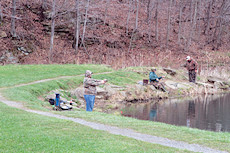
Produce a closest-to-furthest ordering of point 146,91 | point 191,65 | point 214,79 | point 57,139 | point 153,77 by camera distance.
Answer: point 57,139, point 153,77, point 146,91, point 191,65, point 214,79

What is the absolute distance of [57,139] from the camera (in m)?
6.66

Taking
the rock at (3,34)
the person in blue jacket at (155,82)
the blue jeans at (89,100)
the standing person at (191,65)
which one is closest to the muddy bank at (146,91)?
the person in blue jacket at (155,82)

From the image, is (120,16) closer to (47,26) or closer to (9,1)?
(47,26)

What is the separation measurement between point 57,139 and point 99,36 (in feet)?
97.3

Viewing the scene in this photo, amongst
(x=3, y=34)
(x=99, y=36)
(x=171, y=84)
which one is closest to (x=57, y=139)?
(x=171, y=84)

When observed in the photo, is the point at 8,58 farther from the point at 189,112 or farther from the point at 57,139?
the point at 57,139

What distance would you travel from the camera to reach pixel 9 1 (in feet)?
107

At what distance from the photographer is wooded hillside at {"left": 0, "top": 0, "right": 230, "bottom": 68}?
91.7ft

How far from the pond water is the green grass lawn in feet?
21.2

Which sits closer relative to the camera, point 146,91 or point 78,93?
point 78,93

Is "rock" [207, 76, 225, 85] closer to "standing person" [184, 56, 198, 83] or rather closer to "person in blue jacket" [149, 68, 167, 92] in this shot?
"standing person" [184, 56, 198, 83]

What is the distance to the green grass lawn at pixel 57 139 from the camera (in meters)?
6.08

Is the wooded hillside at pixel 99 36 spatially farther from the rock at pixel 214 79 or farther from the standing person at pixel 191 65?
the standing person at pixel 191 65

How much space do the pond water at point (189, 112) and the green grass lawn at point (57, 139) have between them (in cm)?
647
